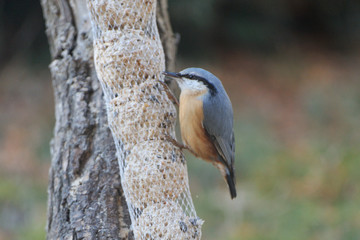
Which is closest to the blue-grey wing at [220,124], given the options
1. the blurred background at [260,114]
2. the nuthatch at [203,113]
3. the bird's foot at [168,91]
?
the nuthatch at [203,113]

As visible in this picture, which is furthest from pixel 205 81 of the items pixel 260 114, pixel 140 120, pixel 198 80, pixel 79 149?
pixel 260 114

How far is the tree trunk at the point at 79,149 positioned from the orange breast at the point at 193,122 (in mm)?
468

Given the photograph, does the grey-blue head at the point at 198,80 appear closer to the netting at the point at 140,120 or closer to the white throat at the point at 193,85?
the white throat at the point at 193,85

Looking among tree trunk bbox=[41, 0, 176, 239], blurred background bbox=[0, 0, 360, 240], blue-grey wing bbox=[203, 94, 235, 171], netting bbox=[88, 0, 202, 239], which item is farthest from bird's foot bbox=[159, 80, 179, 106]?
blurred background bbox=[0, 0, 360, 240]

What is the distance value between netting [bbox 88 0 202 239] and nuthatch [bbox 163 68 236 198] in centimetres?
18

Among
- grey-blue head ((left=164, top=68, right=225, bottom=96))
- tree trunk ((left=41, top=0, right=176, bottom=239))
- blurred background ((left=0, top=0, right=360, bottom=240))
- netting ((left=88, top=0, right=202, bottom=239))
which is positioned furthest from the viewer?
blurred background ((left=0, top=0, right=360, bottom=240))

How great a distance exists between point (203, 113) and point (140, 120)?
0.48 meters

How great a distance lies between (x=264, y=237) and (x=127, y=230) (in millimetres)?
2552

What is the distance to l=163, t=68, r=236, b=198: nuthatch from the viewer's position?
3084mm

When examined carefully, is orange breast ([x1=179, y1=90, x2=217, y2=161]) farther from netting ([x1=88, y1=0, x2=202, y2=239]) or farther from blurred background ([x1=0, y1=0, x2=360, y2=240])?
blurred background ([x1=0, y1=0, x2=360, y2=240])

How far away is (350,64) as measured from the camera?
10156 mm

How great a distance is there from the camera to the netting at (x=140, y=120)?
2707 mm

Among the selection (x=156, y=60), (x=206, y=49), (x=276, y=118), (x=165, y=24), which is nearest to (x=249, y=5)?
(x=206, y=49)

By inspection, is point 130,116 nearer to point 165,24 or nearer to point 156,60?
point 156,60
